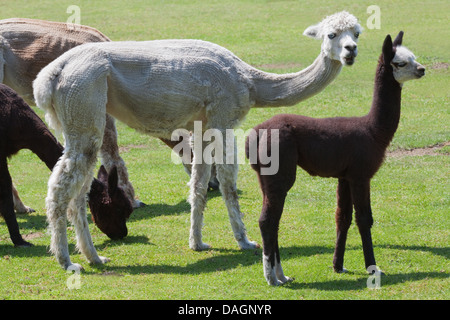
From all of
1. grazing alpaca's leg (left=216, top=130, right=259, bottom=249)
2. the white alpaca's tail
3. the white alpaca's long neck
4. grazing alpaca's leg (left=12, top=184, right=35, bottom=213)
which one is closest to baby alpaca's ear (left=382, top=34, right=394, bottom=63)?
the white alpaca's long neck

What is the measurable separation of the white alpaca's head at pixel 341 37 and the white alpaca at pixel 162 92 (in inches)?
0.5

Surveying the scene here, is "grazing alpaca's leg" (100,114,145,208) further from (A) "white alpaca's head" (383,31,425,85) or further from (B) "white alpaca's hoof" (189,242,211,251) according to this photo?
(A) "white alpaca's head" (383,31,425,85)

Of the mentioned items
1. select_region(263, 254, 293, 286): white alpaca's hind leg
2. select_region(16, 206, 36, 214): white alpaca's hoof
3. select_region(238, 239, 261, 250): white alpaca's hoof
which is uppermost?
select_region(263, 254, 293, 286): white alpaca's hind leg

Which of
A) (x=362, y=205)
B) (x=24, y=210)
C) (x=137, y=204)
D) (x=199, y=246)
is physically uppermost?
(x=362, y=205)

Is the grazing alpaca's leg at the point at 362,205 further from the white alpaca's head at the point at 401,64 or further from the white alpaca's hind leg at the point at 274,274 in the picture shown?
the white alpaca's head at the point at 401,64

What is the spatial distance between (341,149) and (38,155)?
13.5 feet

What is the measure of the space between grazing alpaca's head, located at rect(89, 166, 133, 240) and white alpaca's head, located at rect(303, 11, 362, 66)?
3435 mm

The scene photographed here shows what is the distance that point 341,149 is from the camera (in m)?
8.09

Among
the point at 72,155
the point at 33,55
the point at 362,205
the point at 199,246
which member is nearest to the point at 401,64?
the point at 362,205

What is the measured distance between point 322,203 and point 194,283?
14.3 ft

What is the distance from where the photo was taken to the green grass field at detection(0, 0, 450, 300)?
8328 mm

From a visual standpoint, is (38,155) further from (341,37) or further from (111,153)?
(341,37)

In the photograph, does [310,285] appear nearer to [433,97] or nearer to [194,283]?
[194,283]

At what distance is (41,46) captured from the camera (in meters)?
12.4
